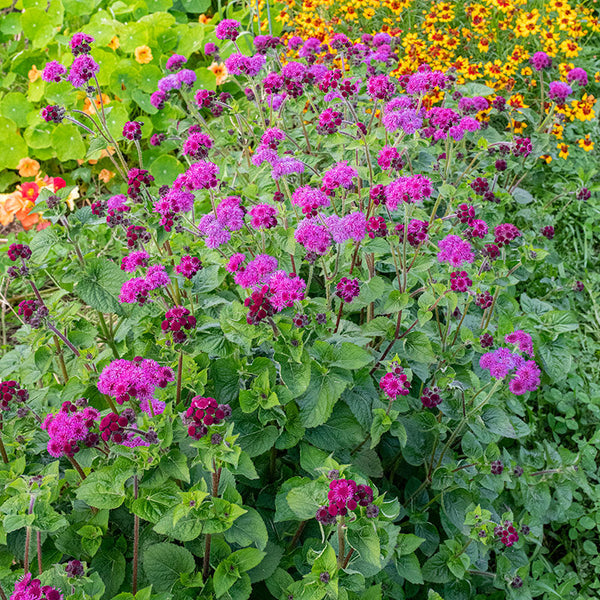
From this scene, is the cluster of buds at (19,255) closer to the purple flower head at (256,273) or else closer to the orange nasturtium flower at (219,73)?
the purple flower head at (256,273)

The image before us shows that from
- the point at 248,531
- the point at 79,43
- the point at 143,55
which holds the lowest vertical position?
the point at 248,531

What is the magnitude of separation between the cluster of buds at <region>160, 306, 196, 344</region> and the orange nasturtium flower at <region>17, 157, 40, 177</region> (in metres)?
3.74

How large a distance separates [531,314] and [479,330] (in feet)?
1.04

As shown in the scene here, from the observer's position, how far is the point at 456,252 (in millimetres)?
2256

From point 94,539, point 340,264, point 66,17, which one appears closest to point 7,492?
point 94,539

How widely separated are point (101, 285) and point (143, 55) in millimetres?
3332

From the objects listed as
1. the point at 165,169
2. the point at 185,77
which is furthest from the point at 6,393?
the point at 165,169

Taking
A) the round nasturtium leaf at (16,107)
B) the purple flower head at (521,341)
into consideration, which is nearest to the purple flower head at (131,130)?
the purple flower head at (521,341)

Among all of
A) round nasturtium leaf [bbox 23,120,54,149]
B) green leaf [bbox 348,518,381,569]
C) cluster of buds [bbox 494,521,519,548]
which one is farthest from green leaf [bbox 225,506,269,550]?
round nasturtium leaf [bbox 23,120,54,149]

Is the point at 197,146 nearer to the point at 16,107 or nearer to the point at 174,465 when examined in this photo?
the point at 174,465

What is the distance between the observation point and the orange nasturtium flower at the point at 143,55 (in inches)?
195

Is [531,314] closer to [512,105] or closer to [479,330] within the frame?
[479,330]

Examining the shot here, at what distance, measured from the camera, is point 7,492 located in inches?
75.7

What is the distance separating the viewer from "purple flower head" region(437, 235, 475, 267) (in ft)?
7.36
